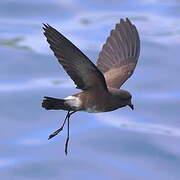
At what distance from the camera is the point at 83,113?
8188 millimetres

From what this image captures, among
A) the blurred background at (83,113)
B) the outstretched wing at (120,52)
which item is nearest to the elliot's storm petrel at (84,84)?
the outstretched wing at (120,52)

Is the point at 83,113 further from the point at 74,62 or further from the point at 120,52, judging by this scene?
the point at 74,62

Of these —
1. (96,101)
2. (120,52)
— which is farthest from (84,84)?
(120,52)

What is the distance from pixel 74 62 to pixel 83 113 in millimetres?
3003

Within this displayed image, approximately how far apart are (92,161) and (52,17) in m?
3.21

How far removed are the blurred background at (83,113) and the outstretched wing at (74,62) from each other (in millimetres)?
1877

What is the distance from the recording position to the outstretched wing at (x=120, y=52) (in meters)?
6.11

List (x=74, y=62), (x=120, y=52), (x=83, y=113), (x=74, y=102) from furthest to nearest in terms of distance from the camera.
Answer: (x=83, y=113)
(x=120, y=52)
(x=74, y=102)
(x=74, y=62)

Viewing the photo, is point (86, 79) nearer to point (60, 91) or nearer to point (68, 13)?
point (60, 91)

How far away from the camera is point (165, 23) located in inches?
408

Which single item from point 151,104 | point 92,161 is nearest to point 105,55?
point 92,161

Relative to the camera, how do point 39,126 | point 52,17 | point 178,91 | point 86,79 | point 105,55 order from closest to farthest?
point 86,79 < point 105,55 < point 39,126 < point 178,91 < point 52,17

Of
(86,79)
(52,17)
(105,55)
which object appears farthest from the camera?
(52,17)

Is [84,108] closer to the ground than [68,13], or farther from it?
closer to the ground
